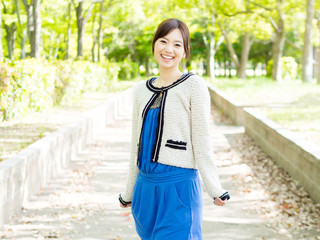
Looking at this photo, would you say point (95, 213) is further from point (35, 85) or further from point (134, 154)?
point (35, 85)

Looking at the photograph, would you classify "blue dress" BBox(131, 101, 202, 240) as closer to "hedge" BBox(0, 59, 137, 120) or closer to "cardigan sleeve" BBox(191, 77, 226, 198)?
"cardigan sleeve" BBox(191, 77, 226, 198)

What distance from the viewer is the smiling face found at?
9.14 ft

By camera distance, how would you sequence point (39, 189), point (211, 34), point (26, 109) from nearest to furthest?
point (39, 189) < point (26, 109) < point (211, 34)

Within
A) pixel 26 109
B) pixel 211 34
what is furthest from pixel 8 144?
pixel 211 34

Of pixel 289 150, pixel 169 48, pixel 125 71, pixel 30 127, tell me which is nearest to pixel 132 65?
pixel 125 71

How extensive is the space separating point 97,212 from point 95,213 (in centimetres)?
5

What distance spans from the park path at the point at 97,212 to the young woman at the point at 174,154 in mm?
2359

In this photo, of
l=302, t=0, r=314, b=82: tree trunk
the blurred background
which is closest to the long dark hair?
the blurred background

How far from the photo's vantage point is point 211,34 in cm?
4559

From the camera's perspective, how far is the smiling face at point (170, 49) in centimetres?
279

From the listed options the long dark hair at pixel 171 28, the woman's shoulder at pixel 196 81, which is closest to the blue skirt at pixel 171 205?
the woman's shoulder at pixel 196 81

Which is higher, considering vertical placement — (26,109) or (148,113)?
(148,113)

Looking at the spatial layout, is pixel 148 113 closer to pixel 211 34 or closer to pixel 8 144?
pixel 8 144

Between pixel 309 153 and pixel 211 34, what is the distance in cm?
4050
